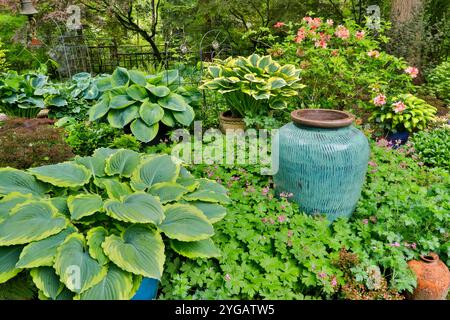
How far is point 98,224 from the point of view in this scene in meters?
1.86

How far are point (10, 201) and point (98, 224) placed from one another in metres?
0.44

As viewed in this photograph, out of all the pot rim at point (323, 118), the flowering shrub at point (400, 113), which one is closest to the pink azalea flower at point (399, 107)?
the flowering shrub at point (400, 113)

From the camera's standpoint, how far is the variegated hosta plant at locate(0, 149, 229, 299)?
1.54 meters

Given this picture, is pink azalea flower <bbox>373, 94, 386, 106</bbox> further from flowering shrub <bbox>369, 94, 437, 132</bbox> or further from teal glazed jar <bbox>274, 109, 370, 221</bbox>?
teal glazed jar <bbox>274, 109, 370, 221</bbox>

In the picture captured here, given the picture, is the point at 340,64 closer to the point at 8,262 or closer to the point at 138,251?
the point at 138,251

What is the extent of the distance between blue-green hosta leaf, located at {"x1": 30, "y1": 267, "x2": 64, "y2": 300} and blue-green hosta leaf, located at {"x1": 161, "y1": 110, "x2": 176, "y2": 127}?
86.8 inches

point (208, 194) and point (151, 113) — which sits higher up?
point (151, 113)

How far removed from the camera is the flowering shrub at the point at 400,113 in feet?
12.3

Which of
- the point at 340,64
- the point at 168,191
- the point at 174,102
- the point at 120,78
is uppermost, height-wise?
the point at 340,64

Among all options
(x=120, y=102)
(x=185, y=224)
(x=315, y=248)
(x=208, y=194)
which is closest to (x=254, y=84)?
(x=120, y=102)

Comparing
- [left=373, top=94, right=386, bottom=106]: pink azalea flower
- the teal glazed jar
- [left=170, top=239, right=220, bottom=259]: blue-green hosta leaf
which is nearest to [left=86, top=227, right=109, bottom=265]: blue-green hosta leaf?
[left=170, top=239, right=220, bottom=259]: blue-green hosta leaf

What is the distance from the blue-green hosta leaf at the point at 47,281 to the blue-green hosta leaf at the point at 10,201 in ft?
1.15

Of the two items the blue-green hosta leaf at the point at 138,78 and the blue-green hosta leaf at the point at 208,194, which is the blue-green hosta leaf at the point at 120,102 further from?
the blue-green hosta leaf at the point at 208,194
